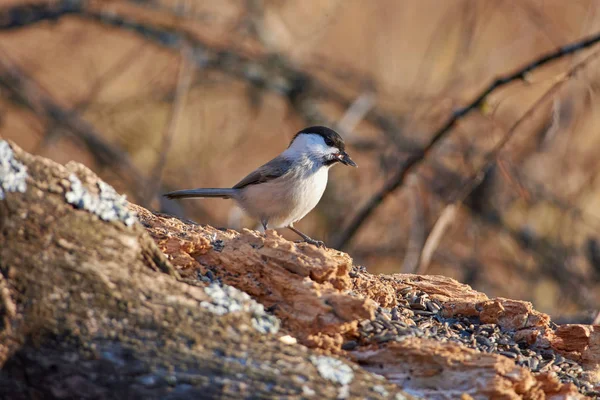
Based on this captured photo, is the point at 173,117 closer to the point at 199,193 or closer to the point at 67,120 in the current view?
the point at 199,193

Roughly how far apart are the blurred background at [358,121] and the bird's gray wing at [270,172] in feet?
4.14

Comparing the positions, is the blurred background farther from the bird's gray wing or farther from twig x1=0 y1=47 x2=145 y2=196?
the bird's gray wing

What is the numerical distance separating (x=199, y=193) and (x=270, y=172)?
0.50 meters

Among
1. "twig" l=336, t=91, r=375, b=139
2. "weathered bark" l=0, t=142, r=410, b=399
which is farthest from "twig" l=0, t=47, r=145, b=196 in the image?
"weathered bark" l=0, t=142, r=410, b=399

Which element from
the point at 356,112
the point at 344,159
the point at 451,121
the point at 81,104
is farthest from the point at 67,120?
the point at 451,121

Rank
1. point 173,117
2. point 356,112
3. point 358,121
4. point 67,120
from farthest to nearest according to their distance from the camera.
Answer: point 358,121 < point 356,112 < point 67,120 < point 173,117

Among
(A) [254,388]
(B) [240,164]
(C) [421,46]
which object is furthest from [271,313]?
(C) [421,46]

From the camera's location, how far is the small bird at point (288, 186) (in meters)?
5.17

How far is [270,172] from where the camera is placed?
209 inches

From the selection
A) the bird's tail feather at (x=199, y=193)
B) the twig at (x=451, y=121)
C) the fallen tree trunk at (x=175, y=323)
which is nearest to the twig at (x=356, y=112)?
the twig at (x=451, y=121)

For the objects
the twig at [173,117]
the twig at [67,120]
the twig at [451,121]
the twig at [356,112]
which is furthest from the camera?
the twig at [356,112]

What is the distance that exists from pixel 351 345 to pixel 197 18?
543 centimetres

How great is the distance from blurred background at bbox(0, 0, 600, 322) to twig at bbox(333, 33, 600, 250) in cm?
33

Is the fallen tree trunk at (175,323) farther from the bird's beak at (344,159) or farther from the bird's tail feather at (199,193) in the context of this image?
the bird's beak at (344,159)
